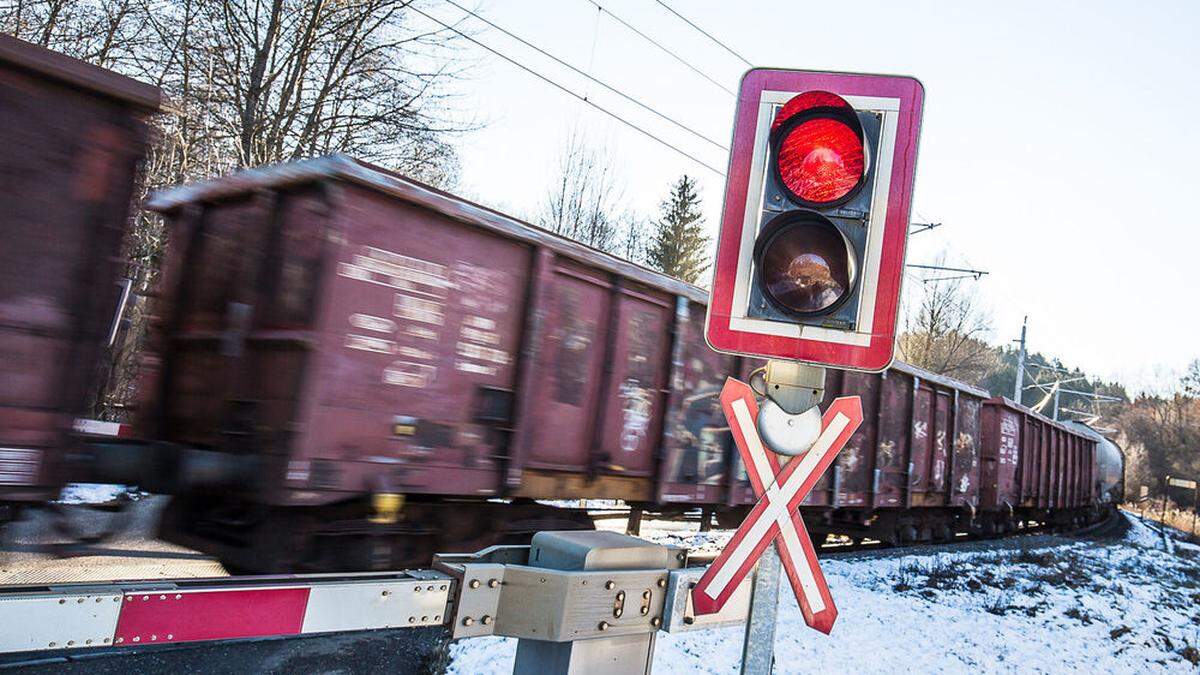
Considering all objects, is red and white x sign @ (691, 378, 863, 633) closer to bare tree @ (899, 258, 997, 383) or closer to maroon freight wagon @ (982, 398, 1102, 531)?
maroon freight wagon @ (982, 398, 1102, 531)

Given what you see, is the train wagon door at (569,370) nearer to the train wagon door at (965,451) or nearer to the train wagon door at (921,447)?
the train wagon door at (921,447)

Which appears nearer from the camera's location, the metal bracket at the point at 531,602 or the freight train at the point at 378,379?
the metal bracket at the point at 531,602

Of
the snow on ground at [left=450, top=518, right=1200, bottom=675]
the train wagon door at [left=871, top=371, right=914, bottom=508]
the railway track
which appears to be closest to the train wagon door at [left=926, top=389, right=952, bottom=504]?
A: the railway track

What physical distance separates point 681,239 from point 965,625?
3756 centimetres

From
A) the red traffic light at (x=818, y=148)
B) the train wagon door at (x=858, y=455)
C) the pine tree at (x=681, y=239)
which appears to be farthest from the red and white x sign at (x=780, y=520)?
the pine tree at (x=681, y=239)

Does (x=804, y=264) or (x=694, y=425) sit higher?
(x=804, y=264)

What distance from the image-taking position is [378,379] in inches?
192

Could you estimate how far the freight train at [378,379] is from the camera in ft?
15.1

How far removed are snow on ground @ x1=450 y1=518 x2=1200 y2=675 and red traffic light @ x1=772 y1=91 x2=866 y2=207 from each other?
3.38m

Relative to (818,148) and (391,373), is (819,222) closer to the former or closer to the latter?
(818,148)

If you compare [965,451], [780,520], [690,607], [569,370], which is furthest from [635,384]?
[965,451]

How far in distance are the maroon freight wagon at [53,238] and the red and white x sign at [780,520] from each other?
3.02 m

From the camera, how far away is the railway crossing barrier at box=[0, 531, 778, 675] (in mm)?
1587

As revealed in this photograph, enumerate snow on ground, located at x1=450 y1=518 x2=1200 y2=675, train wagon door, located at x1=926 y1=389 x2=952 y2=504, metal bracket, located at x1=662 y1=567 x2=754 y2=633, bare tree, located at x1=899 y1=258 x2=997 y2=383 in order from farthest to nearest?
bare tree, located at x1=899 y1=258 x2=997 y2=383 < train wagon door, located at x1=926 y1=389 x2=952 y2=504 < snow on ground, located at x1=450 y1=518 x2=1200 y2=675 < metal bracket, located at x1=662 y1=567 x2=754 y2=633
